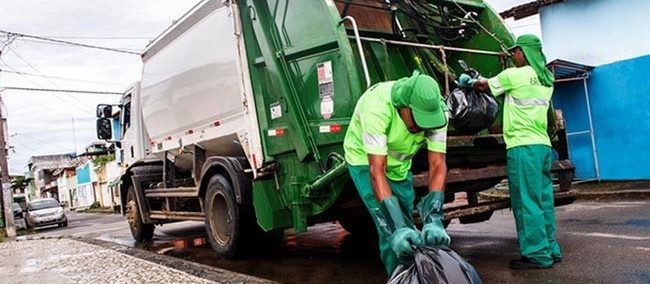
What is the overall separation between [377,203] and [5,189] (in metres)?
17.0

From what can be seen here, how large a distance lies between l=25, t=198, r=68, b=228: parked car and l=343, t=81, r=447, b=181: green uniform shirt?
19985 millimetres

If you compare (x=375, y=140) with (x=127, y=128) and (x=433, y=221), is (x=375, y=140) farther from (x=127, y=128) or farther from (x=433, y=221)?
(x=127, y=128)

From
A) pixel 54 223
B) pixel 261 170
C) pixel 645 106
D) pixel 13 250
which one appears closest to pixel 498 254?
pixel 261 170

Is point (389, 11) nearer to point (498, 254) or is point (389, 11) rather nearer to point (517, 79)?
point (517, 79)

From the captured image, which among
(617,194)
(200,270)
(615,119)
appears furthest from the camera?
(615,119)

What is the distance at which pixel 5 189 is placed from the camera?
17.0m

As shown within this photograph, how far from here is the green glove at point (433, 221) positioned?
8.27 feet

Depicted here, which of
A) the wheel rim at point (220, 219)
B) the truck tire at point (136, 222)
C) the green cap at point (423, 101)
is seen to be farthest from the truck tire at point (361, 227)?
the green cap at point (423, 101)

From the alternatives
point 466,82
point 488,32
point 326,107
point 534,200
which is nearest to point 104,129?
point 326,107

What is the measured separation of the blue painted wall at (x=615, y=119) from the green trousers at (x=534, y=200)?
6737 millimetres

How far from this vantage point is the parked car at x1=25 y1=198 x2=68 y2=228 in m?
20.3

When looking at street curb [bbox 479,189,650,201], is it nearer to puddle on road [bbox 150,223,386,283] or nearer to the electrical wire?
puddle on road [bbox 150,223,386,283]

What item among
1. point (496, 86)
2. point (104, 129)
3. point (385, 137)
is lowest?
point (385, 137)

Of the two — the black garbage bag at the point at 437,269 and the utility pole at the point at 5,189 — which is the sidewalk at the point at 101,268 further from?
the utility pole at the point at 5,189
